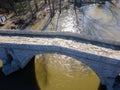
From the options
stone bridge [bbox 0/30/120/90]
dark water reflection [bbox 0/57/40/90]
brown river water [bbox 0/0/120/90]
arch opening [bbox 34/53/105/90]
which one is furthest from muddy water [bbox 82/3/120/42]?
dark water reflection [bbox 0/57/40/90]

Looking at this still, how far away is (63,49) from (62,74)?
18.1 feet

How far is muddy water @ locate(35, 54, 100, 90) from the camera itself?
27.8 m

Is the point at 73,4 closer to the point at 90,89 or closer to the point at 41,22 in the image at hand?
the point at 41,22

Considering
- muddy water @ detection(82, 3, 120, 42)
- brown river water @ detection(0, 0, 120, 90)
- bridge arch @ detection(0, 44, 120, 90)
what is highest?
bridge arch @ detection(0, 44, 120, 90)

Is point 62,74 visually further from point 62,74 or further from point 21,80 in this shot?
point 21,80

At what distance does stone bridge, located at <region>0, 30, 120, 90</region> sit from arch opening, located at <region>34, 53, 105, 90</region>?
273 cm

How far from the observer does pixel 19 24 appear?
139 feet

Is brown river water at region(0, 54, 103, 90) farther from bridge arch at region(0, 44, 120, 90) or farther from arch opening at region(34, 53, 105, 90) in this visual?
bridge arch at region(0, 44, 120, 90)

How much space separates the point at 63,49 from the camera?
83.1 feet

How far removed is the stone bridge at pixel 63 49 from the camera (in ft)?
78.5

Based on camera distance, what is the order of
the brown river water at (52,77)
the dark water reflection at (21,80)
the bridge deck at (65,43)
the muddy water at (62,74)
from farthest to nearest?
1. the dark water reflection at (21,80)
2. the brown river water at (52,77)
3. the muddy water at (62,74)
4. the bridge deck at (65,43)

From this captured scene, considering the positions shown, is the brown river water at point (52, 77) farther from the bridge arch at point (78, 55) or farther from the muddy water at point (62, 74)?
the bridge arch at point (78, 55)

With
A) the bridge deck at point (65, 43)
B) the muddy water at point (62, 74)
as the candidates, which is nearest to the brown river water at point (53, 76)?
the muddy water at point (62, 74)

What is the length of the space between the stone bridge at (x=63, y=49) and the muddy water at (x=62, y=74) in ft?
9.06
